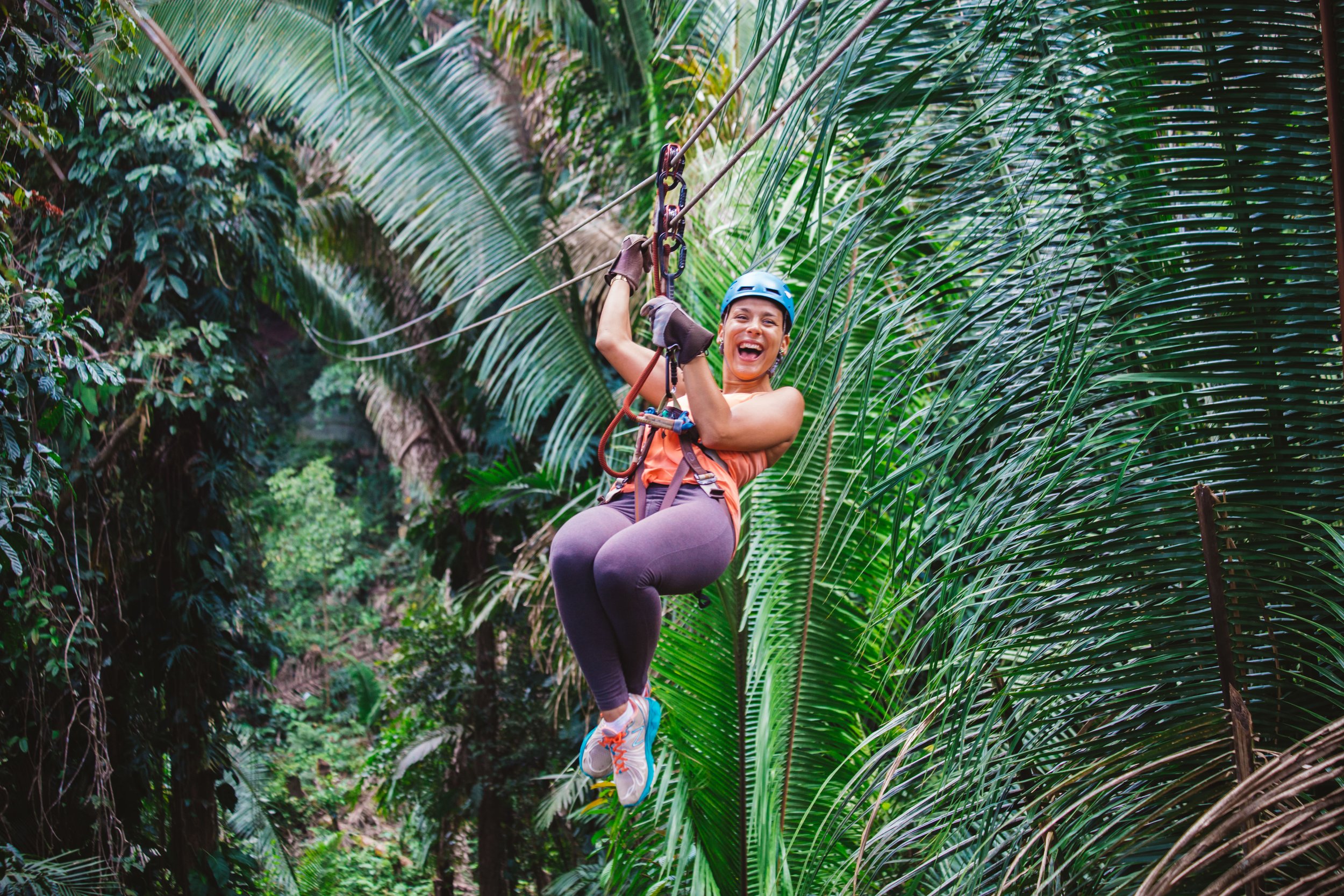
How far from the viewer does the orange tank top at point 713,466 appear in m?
2.93

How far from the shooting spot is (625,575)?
2.58 m

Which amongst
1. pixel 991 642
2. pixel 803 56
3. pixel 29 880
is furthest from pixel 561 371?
pixel 991 642

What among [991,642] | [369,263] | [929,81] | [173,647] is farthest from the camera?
[369,263]

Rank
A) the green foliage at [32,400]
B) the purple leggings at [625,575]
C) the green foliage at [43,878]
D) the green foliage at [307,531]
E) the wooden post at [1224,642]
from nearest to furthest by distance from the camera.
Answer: the wooden post at [1224,642], the purple leggings at [625,575], the green foliage at [32,400], the green foliage at [43,878], the green foliage at [307,531]

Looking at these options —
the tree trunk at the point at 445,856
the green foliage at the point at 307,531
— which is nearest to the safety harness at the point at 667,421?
the tree trunk at the point at 445,856

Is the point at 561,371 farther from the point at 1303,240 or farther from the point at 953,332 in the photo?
the point at 1303,240

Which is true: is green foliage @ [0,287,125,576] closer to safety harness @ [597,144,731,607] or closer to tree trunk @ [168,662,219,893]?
safety harness @ [597,144,731,607]

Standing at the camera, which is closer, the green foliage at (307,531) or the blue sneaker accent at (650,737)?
the blue sneaker accent at (650,737)

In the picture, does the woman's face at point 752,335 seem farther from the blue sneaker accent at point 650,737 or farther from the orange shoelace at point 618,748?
the orange shoelace at point 618,748

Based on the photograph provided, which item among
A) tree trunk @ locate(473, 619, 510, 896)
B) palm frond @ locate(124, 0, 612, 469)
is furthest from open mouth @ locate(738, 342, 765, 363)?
tree trunk @ locate(473, 619, 510, 896)

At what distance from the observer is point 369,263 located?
888 cm

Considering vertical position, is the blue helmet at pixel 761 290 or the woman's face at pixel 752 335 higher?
the blue helmet at pixel 761 290

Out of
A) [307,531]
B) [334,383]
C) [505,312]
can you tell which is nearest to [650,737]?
[505,312]

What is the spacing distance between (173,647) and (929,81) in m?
5.95
